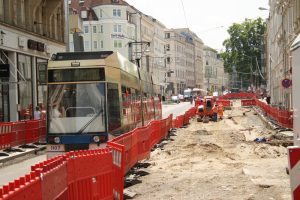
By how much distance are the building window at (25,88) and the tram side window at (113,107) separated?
16.8 m

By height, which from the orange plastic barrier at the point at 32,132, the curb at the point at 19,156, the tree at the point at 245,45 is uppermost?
the tree at the point at 245,45

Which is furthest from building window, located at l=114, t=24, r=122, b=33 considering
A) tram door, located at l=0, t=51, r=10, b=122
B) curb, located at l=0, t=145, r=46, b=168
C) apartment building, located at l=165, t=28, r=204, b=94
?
curb, located at l=0, t=145, r=46, b=168

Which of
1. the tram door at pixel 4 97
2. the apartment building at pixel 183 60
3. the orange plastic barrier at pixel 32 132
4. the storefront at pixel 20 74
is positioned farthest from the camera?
the apartment building at pixel 183 60

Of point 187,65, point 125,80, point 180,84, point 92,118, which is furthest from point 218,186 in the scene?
point 187,65

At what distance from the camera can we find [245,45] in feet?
370

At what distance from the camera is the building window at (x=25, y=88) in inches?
1234

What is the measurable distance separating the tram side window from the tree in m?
97.2

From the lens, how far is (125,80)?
57.4 feet

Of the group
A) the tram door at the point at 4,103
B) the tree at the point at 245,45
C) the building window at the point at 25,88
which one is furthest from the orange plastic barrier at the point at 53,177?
the tree at the point at 245,45

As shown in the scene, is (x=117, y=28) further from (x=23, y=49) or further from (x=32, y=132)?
(x=32, y=132)

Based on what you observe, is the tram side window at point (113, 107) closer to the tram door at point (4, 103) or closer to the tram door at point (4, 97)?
the tram door at point (4, 97)

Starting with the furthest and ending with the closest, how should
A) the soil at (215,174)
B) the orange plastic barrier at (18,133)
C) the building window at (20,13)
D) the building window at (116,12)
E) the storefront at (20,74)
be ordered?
the building window at (116,12)
the building window at (20,13)
the storefront at (20,74)
the orange plastic barrier at (18,133)
the soil at (215,174)

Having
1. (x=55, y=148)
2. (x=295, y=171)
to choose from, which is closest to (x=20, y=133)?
(x=55, y=148)

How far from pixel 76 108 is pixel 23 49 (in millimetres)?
18519
